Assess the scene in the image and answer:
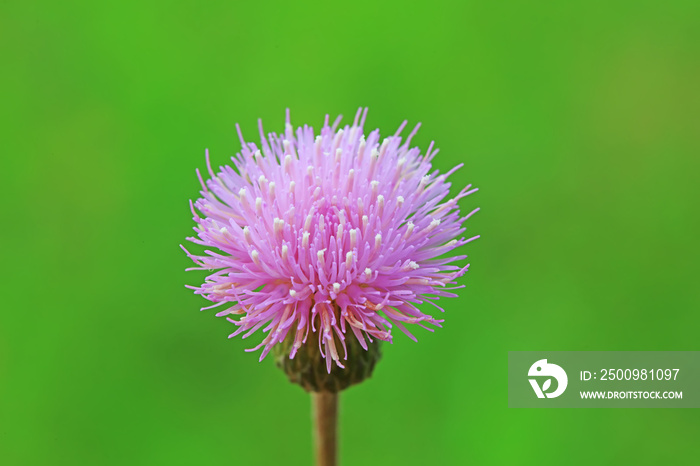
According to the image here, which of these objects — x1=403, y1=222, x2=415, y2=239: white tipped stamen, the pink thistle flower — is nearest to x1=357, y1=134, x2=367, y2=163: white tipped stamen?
the pink thistle flower

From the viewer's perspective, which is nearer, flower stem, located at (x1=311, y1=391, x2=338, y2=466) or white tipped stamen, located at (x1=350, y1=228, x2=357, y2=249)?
white tipped stamen, located at (x1=350, y1=228, x2=357, y2=249)

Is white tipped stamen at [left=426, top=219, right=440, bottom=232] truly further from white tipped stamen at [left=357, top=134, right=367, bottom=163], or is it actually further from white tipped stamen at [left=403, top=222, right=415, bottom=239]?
white tipped stamen at [left=357, top=134, right=367, bottom=163]

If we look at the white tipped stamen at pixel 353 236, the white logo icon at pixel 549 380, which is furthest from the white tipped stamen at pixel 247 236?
the white logo icon at pixel 549 380


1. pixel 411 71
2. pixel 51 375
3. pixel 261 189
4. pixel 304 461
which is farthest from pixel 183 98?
pixel 261 189

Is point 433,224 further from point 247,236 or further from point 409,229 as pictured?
point 247,236

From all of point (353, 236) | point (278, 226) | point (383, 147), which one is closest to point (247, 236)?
point (278, 226)

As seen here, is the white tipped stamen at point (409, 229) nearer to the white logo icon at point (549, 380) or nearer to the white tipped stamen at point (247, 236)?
the white tipped stamen at point (247, 236)

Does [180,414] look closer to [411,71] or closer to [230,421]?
[230,421]

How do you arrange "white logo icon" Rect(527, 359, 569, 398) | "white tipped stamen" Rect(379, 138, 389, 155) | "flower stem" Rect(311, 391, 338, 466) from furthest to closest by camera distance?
"white logo icon" Rect(527, 359, 569, 398) < "flower stem" Rect(311, 391, 338, 466) < "white tipped stamen" Rect(379, 138, 389, 155)
